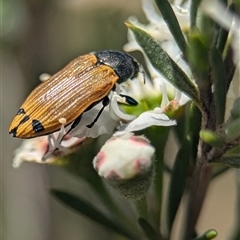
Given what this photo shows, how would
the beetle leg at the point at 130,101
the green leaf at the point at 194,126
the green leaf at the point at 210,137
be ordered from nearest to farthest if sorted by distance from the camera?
the green leaf at the point at 210,137, the green leaf at the point at 194,126, the beetle leg at the point at 130,101

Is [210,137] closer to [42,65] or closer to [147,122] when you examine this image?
[147,122]

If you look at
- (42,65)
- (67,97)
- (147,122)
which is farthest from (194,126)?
(42,65)

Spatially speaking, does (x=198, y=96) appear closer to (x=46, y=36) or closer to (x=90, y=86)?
(x=90, y=86)

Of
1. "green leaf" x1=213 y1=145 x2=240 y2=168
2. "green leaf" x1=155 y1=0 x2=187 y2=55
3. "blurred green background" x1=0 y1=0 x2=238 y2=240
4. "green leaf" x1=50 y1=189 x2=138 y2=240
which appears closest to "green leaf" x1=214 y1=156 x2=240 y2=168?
"green leaf" x1=213 y1=145 x2=240 y2=168

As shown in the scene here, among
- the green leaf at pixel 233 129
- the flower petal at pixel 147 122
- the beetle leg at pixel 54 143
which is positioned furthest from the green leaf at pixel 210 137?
the beetle leg at pixel 54 143

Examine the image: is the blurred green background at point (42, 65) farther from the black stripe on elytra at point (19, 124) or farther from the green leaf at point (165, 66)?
the green leaf at point (165, 66)

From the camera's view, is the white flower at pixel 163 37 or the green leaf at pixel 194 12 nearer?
the green leaf at pixel 194 12

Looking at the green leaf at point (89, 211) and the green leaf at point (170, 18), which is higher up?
the green leaf at point (170, 18)

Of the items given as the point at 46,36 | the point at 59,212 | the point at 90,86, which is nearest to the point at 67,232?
the point at 59,212
